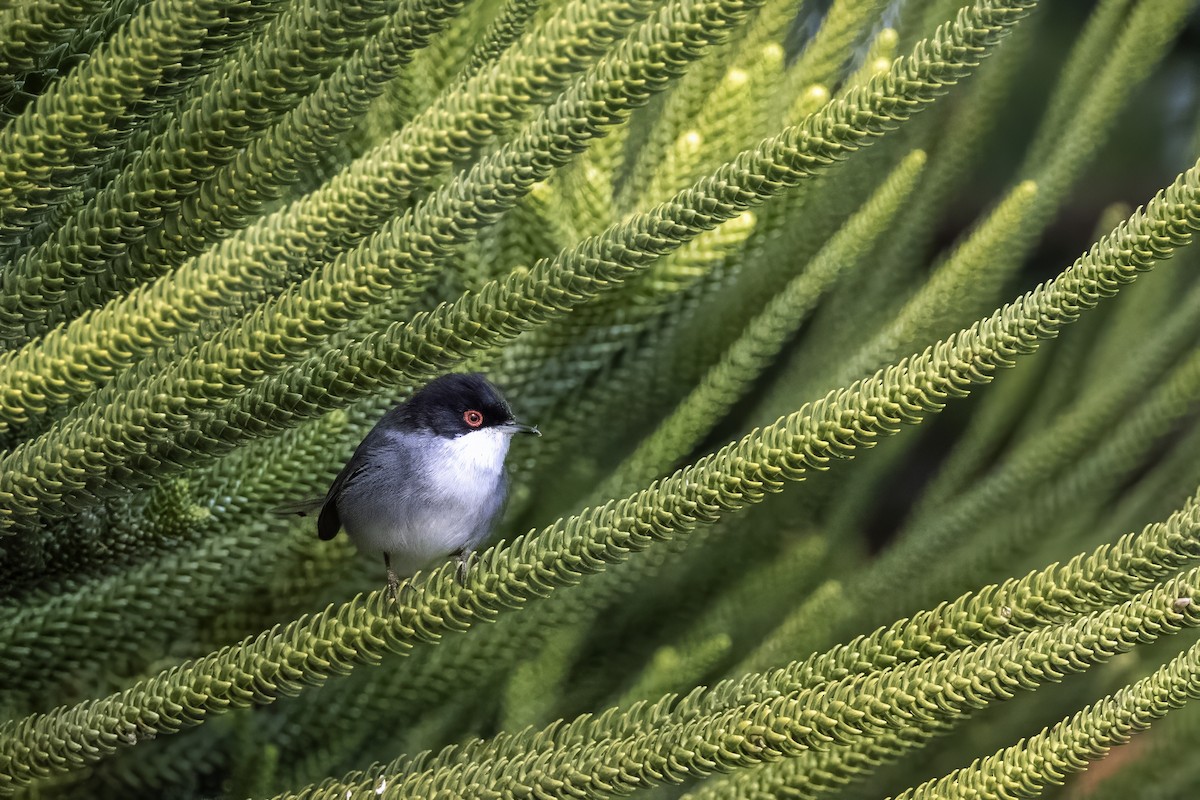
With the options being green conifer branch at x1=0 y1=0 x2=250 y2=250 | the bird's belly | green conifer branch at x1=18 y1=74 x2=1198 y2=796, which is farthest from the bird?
green conifer branch at x1=0 y1=0 x2=250 y2=250

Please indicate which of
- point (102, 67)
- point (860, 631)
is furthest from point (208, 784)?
point (102, 67)

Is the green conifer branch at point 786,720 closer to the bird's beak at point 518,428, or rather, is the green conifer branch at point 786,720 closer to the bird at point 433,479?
the bird's beak at point 518,428

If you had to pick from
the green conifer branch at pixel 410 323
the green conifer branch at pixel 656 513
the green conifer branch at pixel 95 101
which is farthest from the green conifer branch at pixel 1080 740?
the green conifer branch at pixel 95 101

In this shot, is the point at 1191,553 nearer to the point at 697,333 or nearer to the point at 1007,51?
the point at 697,333

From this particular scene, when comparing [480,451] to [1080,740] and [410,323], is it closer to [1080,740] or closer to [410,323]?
[410,323]

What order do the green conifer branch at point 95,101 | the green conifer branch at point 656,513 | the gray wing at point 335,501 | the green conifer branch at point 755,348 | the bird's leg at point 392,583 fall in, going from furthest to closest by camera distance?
1. the gray wing at point 335,501
2. the green conifer branch at point 755,348
3. the bird's leg at point 392,583
4. the green conifer branch at point 656,513
5. the green conifer branch at point 95,101

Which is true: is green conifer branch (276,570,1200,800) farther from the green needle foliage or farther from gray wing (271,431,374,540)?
gray wing (271,431,374,540)
